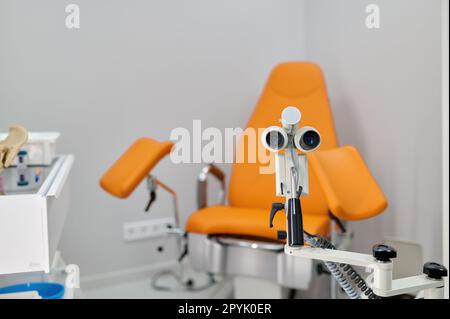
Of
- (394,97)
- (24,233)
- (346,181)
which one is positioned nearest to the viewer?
(24,233)

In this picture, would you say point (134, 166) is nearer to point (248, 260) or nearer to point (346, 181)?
point (248, 260)

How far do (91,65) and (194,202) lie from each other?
721mm

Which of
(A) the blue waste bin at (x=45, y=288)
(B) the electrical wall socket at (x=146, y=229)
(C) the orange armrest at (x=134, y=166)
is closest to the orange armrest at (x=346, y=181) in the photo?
(C) the orange armrest at (x=134, y=166)

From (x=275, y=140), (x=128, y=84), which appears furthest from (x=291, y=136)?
(x=128, y=84)

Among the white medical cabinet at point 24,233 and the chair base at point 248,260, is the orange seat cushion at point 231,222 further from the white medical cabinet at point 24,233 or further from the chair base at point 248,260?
the white medical cabinet at point 24,233

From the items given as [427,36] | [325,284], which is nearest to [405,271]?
[325,284]

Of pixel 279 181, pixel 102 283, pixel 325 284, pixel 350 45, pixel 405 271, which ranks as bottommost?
pixel 102 283

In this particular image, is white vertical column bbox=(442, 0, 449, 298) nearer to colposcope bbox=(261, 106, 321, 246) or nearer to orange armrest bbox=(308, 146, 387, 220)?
orange armrest bbox=(308, 146, 387, 220)

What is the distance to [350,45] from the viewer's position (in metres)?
1.92

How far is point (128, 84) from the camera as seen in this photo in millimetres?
1821

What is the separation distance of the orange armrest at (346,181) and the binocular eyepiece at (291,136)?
1.41 feet

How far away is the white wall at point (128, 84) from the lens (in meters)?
1.55

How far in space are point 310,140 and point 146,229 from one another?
1490 millimetres
